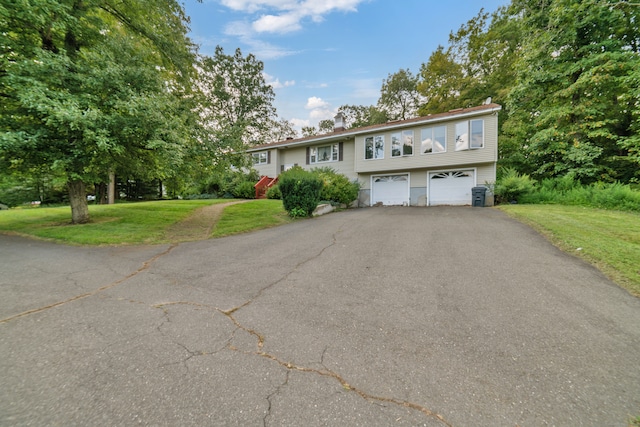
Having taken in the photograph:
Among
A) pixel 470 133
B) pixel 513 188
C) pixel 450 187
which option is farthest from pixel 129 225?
pixel 513 188

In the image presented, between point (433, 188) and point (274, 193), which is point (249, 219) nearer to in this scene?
point (274, 193)

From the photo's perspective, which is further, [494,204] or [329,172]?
[329,172]

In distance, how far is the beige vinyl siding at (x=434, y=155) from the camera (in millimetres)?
13695

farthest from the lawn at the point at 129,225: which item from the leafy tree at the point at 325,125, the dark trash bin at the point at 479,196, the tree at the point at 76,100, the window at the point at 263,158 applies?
the leafy tree at the point at 325,125

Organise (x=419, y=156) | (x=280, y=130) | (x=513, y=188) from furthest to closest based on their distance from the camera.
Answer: (x=280, y=130) < (x=419, y=156) < (x=513, y=188)

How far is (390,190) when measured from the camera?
1738cm

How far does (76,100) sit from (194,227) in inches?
186

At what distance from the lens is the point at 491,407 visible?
5.69 feet

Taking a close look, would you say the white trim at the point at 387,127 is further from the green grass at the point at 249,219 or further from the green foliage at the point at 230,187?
the green grass at the point at 249,219

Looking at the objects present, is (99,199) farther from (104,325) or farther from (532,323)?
(532,323)

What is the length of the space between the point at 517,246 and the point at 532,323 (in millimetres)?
3725

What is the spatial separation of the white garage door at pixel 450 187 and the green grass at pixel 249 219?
32.6 ft

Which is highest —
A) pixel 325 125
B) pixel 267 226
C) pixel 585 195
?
pixel 325 125

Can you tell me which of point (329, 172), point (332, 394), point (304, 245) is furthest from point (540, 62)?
point (332, 394)
